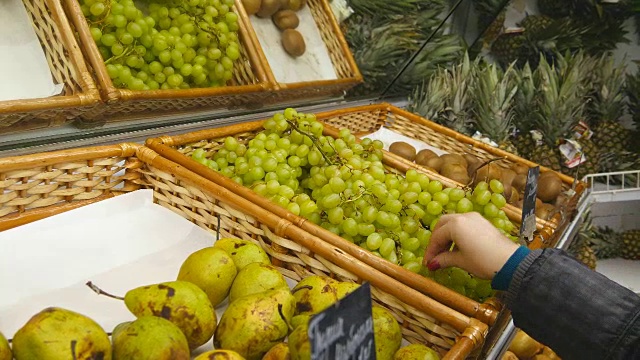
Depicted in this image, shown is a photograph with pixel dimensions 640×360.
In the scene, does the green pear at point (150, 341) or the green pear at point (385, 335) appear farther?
the green pear at point (385, 335)

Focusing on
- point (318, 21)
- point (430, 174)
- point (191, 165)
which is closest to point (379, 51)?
point (318, 21)

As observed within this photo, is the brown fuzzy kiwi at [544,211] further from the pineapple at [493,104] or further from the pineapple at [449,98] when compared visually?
the pineapple at [449,98]

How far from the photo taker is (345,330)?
657 millimetres

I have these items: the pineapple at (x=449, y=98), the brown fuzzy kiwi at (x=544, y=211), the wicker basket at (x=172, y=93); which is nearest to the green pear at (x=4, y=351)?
the wicker basket at (x=172, y=93)

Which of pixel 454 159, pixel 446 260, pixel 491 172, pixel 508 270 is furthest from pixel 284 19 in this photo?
pixel 508 270

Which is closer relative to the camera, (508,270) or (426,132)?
(508,270)

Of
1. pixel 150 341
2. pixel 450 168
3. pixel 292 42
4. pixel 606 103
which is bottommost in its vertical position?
pixel 606 103

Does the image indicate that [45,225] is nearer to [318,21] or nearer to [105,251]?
[105,251]

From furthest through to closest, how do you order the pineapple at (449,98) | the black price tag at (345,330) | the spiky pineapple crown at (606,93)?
1. the spiky pineapple crown at (606,93)
2. the pineapple at (449,98)
3. the black price tag at (345,330)

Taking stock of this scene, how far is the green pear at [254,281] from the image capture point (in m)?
1.03

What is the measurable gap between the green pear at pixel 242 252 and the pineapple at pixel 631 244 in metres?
2.57

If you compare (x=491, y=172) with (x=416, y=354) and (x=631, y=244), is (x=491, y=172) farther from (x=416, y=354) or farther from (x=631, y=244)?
(x=416, y=354)

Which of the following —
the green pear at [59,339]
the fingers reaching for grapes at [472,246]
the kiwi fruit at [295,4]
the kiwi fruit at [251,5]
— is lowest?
the fingers reaching for grapes at [472,246]

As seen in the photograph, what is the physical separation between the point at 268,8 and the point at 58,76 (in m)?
1.08
